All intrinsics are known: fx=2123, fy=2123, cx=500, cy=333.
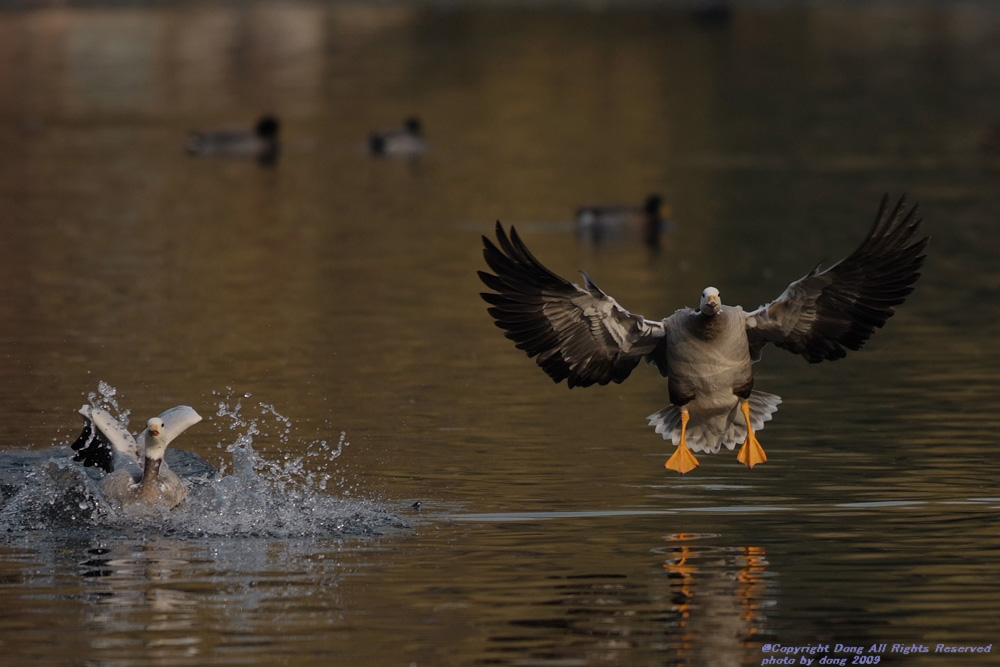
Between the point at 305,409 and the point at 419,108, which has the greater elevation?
the point at 419,108

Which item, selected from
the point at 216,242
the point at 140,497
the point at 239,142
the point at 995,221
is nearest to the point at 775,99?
the point at 239,142

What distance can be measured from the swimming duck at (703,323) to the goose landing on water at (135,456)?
2.19m

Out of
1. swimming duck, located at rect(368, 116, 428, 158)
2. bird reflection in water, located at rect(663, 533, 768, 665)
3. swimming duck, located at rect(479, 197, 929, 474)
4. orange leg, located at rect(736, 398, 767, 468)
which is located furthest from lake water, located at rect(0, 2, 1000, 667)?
swimming duck, located at rect(479, 197, 929, 474)

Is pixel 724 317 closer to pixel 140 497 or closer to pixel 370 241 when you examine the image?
pixel 140 497

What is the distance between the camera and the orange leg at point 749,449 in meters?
13.7

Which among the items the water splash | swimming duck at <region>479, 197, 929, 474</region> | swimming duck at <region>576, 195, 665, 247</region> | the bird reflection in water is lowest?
the bird reflection in water

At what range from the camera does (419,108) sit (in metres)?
59.7

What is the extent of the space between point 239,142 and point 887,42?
155 ft

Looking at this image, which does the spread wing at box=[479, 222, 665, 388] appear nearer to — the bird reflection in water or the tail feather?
the tail feather

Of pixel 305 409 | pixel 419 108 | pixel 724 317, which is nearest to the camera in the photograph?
pixel 724 317

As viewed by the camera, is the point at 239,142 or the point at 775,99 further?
the point at 775,99

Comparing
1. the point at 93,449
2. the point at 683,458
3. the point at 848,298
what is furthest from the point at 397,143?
the point at 848,298

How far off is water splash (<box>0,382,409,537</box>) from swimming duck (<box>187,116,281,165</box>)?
103ft

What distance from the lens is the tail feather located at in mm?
14125
